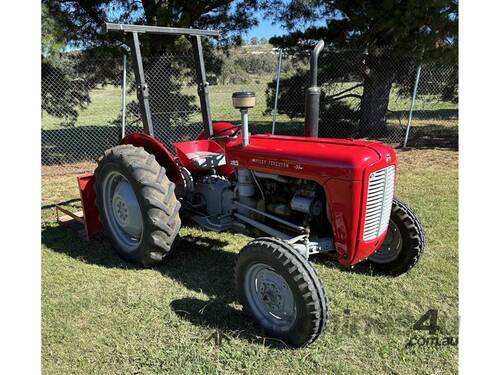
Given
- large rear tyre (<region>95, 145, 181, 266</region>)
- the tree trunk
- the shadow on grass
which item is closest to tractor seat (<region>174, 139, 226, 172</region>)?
large rear tyre (<region>95, 145, 181, 266</region>)

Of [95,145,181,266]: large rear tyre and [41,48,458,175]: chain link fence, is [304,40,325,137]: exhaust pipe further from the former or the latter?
[41,48,458,175]: chain link fence

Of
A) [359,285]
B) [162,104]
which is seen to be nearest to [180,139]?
[162,104]

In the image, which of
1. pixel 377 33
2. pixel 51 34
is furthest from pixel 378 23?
pixel 51 34

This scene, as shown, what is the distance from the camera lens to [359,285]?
333cm

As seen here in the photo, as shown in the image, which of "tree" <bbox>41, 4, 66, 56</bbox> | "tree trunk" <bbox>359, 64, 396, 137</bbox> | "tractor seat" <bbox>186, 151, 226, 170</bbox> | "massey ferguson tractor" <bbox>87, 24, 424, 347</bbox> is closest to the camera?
"massey ferguson tractor" <bbox>87, 24, 424, 347</bbox>

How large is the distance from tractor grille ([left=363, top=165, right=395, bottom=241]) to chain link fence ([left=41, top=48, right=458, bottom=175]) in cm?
536

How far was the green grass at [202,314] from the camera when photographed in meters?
2.49

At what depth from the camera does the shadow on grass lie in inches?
111

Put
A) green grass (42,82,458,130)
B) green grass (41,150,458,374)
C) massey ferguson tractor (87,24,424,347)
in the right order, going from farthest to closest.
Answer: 1. green grass (42,82,458,130)
2. massey ferguson tractor (87,24,424,347)
3. green grass (41,150,458,374)

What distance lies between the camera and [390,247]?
11.4 ft

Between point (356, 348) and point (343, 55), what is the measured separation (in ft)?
25.6

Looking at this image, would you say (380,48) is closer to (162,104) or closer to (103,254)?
(162,104)

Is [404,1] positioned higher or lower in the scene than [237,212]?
higher

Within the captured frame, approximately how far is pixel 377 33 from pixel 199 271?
717cm
